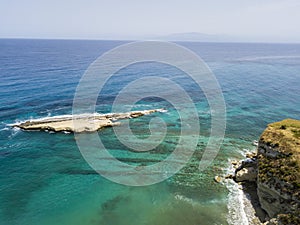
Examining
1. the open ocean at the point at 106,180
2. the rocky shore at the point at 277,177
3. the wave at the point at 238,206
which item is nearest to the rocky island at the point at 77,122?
the open ocean at the point at 106,180

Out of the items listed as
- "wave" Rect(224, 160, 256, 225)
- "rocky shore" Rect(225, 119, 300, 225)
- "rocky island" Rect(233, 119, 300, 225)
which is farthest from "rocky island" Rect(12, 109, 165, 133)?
"rocky island" Rect(233, 119, 300, 225)

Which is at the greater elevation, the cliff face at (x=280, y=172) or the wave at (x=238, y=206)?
the cliff face at (x=280, y=172)

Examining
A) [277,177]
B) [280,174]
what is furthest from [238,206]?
[280,174]

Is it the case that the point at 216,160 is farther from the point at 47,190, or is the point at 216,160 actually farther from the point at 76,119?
the point at 76,119

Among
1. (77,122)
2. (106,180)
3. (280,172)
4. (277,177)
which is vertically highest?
(280,172)

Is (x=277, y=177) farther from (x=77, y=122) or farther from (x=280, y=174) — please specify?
(x=77, y=122)

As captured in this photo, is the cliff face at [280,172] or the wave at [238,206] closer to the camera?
the cliff face at [280,172]

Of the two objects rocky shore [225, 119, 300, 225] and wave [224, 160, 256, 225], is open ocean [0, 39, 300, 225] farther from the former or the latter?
rocky shore [225, 119, 300, 225]

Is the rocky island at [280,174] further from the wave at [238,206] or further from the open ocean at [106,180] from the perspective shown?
the open ocean at [106,180]

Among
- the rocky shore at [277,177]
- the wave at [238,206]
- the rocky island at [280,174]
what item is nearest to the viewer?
the rocky island at [280,174]
